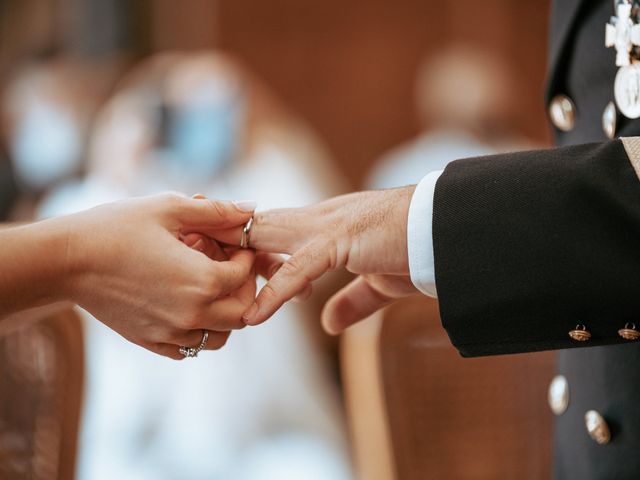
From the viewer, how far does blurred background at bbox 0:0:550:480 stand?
1369 mm

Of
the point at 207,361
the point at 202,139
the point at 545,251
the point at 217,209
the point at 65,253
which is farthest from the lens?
the point at 202,139

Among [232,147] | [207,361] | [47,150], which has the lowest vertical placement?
[207,361]

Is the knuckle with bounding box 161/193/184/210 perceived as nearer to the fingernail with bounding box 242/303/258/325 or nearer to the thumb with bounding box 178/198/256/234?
the thumb with bounding box 178/198/256/234

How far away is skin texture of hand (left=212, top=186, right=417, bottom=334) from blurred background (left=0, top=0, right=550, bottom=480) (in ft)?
1.19

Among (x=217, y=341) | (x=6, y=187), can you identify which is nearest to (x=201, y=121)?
(x=6, y=187)

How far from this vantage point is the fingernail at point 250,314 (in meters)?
0.96

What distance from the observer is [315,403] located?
8.18ft

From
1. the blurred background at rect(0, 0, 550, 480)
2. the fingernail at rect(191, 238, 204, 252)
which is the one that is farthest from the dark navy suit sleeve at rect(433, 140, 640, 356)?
the blurred background at rect(0, 0, 550, 480)

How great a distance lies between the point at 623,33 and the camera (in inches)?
35.0

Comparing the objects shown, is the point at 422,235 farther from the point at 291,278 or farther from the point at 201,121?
the point at 201,121

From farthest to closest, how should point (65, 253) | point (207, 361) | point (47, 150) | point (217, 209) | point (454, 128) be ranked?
point (47, 150) → point (454, 128) → point (207, 361) → point (217, 209) → point (65, 253)

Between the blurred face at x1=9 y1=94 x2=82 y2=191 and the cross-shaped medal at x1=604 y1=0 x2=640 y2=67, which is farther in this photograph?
the blurred face at x1=9 y1=94 x2=82 y2=191

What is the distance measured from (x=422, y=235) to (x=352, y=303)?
0.25 metres

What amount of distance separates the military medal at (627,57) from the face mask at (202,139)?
204 cm
